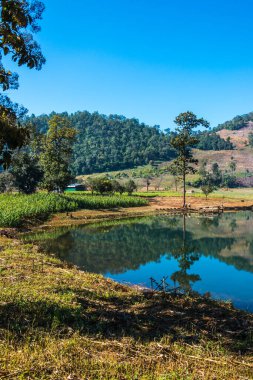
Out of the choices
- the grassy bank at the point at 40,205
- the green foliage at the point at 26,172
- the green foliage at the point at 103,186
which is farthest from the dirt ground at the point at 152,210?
the green foliage at the point at 26,172

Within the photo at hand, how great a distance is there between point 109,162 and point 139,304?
535 feet

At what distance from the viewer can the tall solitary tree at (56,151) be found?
63.7 metres

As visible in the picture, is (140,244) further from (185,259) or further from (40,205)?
(40,205)

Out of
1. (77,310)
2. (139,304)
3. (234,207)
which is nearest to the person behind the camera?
(77,310)

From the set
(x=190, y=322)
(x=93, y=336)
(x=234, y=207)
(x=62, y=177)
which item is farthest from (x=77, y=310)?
(x=234, y=207)

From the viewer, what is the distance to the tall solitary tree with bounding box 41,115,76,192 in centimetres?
6366

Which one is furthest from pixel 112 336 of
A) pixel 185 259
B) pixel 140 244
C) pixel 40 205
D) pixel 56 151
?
pixel 56 151

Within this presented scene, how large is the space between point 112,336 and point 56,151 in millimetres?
61915

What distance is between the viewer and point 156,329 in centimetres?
824

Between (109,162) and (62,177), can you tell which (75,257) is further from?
(109,162)

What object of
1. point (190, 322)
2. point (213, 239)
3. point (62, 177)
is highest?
point (62, 177)

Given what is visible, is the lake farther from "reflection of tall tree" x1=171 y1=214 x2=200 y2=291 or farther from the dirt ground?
the dirt ground

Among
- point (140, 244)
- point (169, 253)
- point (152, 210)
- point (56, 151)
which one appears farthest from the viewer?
point (56, 151)

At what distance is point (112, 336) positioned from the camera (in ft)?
24.4
